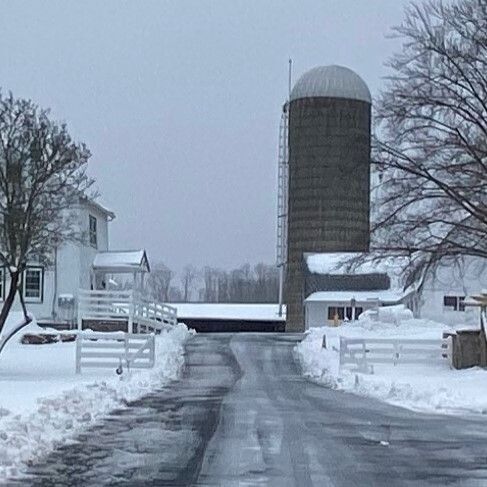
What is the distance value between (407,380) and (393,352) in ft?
17.7

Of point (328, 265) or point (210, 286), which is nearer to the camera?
point (328, 265)

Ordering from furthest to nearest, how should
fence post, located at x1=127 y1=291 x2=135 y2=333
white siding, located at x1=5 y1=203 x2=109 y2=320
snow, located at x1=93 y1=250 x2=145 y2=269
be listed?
snow, located at x1=93 y1=250 x2=145 y2=269 → white siding, located at x1=5 y1=203 x2=109 y2=320 → fence post, located at x1=127 y1=291 x2=135 y2=333

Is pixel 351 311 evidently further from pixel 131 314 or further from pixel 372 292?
pixel 131 314

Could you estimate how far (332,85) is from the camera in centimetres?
6625

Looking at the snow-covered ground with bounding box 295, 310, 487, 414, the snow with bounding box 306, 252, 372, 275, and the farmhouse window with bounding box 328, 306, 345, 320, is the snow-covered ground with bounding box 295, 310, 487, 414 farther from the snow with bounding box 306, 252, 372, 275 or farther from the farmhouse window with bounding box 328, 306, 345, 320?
the snow with bounding box 306, 252, 372, 275

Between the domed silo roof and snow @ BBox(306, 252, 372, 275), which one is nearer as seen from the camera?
snow @ BBox(306, 252, 372, 275)

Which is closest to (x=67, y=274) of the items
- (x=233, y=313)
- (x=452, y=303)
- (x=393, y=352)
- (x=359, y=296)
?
(x=359, y=296)

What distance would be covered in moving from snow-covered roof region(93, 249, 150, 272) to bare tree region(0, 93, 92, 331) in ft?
64.1

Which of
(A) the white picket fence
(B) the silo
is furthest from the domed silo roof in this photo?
(A) the white picket fence

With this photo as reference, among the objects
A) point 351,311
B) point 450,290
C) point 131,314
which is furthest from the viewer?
point 351,311

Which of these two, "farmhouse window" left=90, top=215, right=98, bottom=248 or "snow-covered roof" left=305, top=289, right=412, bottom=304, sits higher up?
"farmhouse window" left=90, top=215, right=98, bottom=248

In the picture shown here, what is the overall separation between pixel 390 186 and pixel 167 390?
12.0 metres

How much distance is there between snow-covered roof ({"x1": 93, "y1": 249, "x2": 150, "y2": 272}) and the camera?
52312 mm

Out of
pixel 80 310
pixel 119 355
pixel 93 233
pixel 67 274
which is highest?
pixel 93 233
